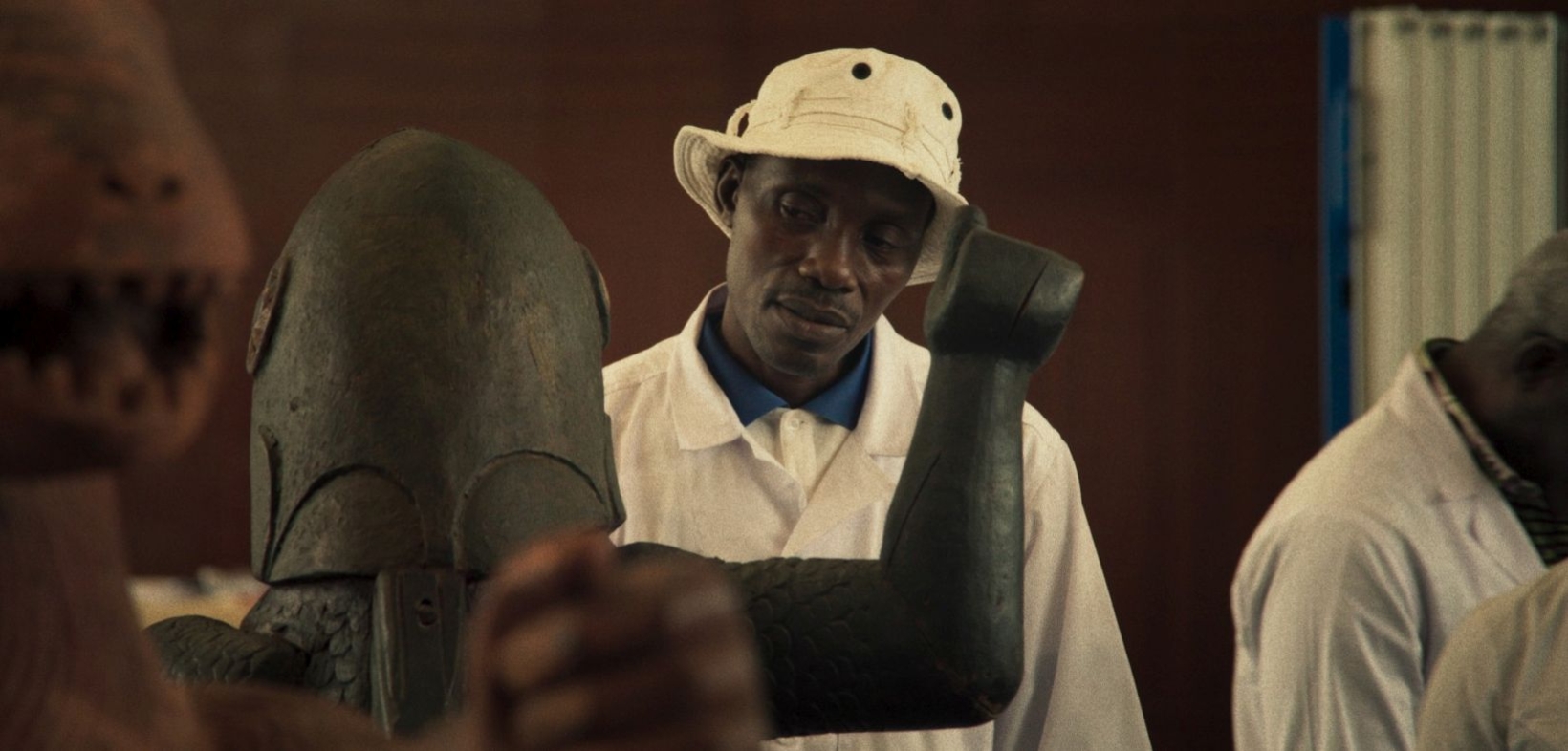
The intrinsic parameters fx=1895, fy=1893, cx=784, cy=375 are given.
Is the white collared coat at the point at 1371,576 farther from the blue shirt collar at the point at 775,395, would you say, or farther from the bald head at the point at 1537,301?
the blue shirt collar at the point at 775,395

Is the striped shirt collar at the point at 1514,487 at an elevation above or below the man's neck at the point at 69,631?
below

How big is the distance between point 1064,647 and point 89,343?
1549 mm

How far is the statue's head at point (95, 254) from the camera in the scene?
0.65m

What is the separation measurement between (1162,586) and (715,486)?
2136 mm

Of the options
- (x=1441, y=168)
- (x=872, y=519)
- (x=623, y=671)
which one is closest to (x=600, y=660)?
(x=623, y=671)

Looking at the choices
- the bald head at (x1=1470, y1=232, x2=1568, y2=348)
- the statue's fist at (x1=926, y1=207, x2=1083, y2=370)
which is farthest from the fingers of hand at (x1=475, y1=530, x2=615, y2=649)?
the bald head at (x1=1470, y1=232, x2=1568, y2=348)

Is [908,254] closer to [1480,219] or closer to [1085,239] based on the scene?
[1085,239]

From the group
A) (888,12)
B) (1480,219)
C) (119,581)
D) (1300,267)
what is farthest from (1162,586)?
(119,581)

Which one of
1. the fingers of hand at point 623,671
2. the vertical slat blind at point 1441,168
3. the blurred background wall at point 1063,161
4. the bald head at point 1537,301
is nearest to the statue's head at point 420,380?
the fingers of hand at point 623,671

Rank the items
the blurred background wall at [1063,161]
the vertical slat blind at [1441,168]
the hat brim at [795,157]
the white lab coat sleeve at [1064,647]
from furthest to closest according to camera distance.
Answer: the vertical slat blind at [1441,168] → the blurred background wall at [1063,161] → the white lab coat sleeve at [1064,647] → the hat brim at [795,157]

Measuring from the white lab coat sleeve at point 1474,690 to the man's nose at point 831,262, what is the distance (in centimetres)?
70

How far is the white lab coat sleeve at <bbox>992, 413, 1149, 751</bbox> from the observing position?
6.77ft

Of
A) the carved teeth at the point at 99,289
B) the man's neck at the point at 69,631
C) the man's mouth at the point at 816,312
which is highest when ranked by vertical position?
the carved teeth at the point at 99,289

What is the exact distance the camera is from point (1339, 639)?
2.14 m
